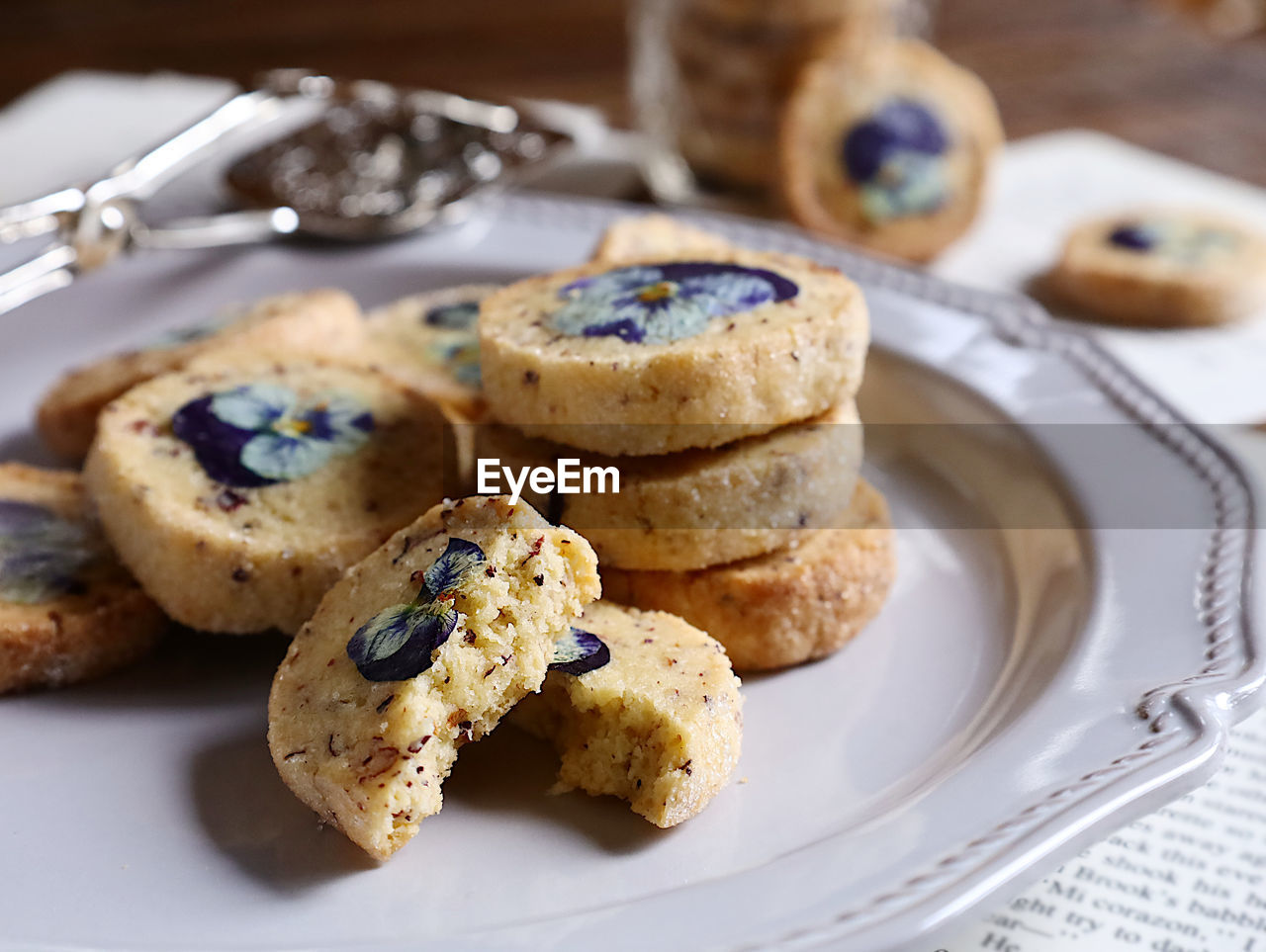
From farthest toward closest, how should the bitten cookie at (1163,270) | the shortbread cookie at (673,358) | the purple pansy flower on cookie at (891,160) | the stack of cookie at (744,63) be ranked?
1. the purple pansy flower on cookie at (891,160)
2. the stack of cookie at (744,63)
3. the bitten cookie at (1163,270)
4. the shortbread cookie at (673,358)

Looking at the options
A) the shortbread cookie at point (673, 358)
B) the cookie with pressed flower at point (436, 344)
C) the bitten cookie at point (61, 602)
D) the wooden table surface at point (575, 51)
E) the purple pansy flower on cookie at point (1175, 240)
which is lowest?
the wooden table surface at point (575, 51)

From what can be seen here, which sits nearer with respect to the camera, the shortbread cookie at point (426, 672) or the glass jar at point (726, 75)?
the shortbread cookie at point (426, 672)

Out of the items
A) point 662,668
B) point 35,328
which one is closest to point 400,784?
point 662,668

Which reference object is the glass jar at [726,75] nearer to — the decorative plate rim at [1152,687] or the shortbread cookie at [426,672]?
the decorative plate rim at [1152,687]

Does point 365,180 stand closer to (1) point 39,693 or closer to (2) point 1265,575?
(1) point 39,693

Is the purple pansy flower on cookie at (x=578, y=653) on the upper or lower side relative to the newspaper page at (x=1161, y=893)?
upper

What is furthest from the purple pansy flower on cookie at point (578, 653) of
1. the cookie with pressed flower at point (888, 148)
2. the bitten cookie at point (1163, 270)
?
the bitten cookie at point (1163, 270)

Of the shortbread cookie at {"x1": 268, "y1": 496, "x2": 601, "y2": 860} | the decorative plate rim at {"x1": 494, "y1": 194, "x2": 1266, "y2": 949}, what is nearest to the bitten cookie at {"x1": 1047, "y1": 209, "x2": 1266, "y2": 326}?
the decorative plate rim at {"x1": 494, "y1": 194, "x2": 1266, "y2": 949}
